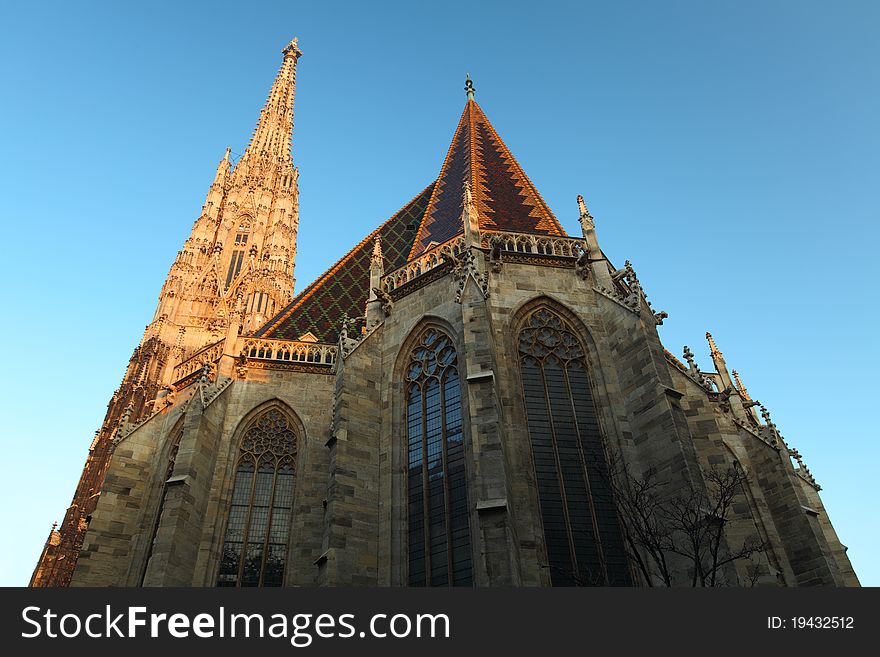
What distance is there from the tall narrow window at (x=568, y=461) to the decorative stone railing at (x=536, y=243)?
1.71 meters

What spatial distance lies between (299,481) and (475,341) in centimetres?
527

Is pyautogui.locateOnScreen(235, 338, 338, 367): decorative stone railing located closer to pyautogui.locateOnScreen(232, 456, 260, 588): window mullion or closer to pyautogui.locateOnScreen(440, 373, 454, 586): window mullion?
pyautogui.locateOnScreen(232, 456, 260, 588): window mullion

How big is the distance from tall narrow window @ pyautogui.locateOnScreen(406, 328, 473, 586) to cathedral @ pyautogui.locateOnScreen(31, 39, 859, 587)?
4 cm

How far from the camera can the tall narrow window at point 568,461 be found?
10938 millimetres

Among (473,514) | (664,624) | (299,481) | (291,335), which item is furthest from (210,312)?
(664,624)

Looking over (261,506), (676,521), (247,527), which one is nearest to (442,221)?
(261,506)

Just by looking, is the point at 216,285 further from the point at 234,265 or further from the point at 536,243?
the point at 536,243

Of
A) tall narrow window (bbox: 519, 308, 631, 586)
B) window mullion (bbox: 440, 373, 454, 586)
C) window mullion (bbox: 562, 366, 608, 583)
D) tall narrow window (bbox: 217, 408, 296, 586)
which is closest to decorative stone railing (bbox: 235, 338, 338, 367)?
tall narrow window (bbox: 217, 408, 296, 586)

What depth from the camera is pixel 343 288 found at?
2112 cm

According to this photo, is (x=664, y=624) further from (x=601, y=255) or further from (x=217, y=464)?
(x=217, y=464)

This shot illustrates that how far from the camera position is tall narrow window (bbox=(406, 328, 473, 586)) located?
1130 cm

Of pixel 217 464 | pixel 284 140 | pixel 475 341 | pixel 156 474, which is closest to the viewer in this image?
pixel 475 341

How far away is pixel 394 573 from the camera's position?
37.8 feet

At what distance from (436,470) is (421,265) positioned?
5.10 metres
